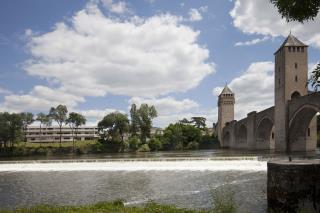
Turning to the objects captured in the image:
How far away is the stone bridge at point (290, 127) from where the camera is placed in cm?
4266

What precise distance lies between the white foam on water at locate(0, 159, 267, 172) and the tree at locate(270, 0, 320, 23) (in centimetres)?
1930

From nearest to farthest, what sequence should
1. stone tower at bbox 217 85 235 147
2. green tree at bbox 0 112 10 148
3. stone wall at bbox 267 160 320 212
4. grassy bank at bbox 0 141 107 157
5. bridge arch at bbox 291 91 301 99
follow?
stone wall at bbox 267 160 320 212, bridge arch at bbox 291 91 301 99, grassy bank at bbox 0 141 107 157, green tree at bbox 0 112 10 148, stone tower at bbox 217 85 235 147

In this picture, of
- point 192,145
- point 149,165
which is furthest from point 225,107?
point 149,165

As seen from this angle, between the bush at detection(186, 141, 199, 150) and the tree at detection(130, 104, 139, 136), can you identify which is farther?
the bush at detection(186, 141, 199, 150)

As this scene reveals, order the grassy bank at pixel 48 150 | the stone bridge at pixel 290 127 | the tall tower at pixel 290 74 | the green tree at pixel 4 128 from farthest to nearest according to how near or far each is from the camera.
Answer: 1. the green tree at pixel 4 128
2. the grassy bank at pixel 48 150
3. the tall tower at pixel 290 74
4. the stone bridge at pixel 290 127

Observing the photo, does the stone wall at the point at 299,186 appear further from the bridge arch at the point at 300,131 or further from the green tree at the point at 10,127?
the green tree at the point at 10,127

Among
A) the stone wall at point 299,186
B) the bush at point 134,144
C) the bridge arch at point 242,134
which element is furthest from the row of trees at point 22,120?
the stone wall at point 299,186

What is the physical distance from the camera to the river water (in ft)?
52.7

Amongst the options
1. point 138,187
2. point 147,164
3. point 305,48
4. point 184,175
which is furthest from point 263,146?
point 138,187

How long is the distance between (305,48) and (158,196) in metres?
36.4

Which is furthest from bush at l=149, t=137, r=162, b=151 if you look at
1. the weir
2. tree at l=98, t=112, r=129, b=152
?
the weir

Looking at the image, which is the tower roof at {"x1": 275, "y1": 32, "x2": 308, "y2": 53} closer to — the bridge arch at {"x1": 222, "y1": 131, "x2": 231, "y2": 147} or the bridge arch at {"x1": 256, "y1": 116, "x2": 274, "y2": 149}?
the bridge arch at {"x1": 256, "y1": 116, "x2": 274, "y2": 149}

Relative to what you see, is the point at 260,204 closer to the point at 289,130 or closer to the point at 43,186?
the point at 43,186

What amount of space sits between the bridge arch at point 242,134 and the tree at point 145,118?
52.0ft
